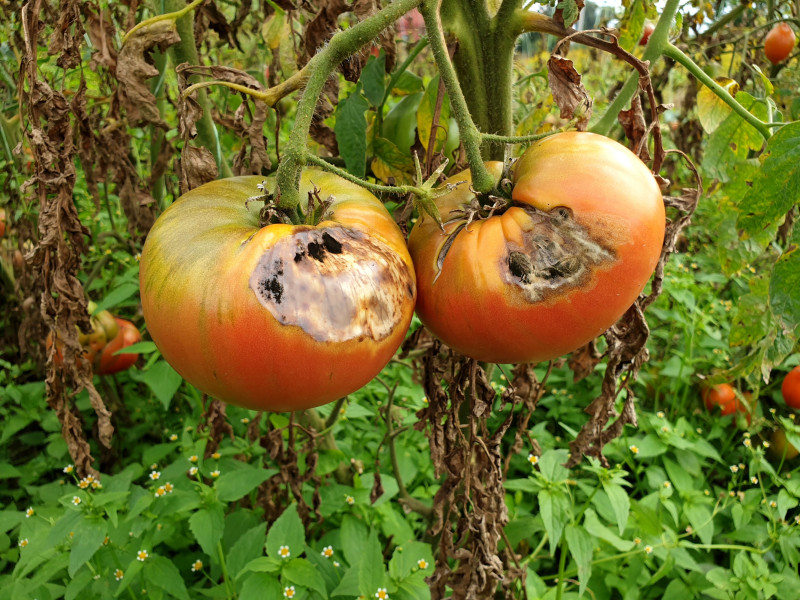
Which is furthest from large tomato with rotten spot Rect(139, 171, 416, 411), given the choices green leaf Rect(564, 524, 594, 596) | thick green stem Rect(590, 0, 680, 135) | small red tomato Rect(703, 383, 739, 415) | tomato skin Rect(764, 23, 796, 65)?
tomato skin Rect(764, 23, 796, 65)

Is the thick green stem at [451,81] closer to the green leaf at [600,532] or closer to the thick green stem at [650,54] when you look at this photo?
the thick green stem at [650,54]

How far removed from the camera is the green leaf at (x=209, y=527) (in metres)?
1.20

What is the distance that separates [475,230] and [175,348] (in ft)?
1.18

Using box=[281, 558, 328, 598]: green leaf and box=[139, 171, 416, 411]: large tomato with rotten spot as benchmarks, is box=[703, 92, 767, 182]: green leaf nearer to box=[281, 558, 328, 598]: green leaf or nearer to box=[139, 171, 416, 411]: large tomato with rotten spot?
box=[139, 171, 416, 411]: large tomato with rotten spot

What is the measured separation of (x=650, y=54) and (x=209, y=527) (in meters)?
1.17

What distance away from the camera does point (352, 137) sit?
3.28 feet

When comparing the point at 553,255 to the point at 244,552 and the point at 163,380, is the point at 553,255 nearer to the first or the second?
the point at 244,552

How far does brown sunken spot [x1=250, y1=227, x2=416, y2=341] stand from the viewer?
2.02 feet

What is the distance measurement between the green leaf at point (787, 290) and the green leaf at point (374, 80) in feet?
2.26

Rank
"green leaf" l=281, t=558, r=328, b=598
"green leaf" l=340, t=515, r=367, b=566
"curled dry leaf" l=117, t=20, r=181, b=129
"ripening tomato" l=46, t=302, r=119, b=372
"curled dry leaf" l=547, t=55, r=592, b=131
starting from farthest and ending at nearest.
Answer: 1. "ripening tomato" l=46, t=302, r=119, b=372
2. "green leaf" l=340, t=515, r=367, b=566
3. "green leaf" l=281, t=558, r=328, b=598
4. "curled dry leaf" l=117, t=20, r=181, b=129
5. "curled dry leaf" l=547, t=55, r=592, b=131

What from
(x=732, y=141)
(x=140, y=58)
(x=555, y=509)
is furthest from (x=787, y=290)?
(x=140, y=58)

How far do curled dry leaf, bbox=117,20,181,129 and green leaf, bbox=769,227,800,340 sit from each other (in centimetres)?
92

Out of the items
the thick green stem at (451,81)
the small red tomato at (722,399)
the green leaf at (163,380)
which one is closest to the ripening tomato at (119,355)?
the green leaf at (163,380)

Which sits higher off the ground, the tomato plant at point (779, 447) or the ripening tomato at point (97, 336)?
the tomato plant at point (779, 447)
